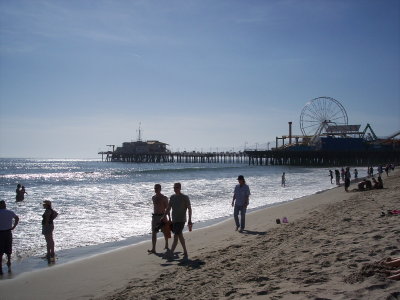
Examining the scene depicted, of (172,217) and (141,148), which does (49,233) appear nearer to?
(172,217)

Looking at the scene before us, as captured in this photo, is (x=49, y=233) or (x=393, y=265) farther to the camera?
(x=49, y=233)

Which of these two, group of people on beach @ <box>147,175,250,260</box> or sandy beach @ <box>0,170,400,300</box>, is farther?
group of people on beach @ <box>147,175,250,260</box>

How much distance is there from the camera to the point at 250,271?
4523 millimetres

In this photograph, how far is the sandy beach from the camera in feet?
12.0

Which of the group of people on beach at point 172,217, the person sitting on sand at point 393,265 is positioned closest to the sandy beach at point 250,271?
the person sitting on sand at point 393,265

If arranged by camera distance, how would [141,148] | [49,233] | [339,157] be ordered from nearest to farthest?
[49,233]
[339,157]
[141,148]

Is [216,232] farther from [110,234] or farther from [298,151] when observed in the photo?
[298,151]

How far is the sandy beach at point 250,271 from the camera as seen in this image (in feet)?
12.0

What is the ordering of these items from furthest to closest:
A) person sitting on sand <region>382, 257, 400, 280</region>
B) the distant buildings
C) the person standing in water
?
the distant buildings
the person standing in water
person sitting on sand <region>382, 257, 400, 280</region>

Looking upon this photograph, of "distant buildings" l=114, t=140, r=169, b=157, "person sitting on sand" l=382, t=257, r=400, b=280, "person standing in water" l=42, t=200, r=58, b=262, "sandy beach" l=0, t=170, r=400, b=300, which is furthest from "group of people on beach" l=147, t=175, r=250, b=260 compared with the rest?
"distant buildings" l=114, t=140, r=169, b=157

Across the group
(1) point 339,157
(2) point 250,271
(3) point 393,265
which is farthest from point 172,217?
(1) point 339,157

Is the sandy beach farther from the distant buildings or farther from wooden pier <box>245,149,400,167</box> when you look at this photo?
the distant buildings

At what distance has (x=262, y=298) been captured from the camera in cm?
352

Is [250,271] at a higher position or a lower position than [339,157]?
lower
